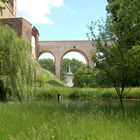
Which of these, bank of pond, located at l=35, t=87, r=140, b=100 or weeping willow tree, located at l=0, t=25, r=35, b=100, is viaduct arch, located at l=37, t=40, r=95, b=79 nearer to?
bank of pond, located at l=35, t=87, r=140, b=100

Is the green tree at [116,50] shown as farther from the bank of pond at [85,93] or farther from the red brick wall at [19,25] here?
the red brick wall at [19,25]

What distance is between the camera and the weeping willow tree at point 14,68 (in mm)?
21469

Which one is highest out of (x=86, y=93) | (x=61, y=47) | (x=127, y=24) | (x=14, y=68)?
(x=61, y=47)

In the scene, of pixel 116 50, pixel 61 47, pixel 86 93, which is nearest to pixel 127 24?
Answer: pixel 116 50

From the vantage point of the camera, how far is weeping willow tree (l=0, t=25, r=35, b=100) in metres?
21.5

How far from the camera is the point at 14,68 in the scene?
71.6 feet

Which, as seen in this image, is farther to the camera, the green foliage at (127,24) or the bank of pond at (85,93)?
the bank of pond at (85,93)

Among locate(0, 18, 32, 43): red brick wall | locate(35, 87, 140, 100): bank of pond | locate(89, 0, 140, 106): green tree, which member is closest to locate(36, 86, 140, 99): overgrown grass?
locate(35, 87, 140, 100): bank of pond

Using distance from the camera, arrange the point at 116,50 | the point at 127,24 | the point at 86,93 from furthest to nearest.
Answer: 1. the point at 86,93
2. the point at 116,50
3. the point at 127,24

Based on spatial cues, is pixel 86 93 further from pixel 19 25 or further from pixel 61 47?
pixel 61 47

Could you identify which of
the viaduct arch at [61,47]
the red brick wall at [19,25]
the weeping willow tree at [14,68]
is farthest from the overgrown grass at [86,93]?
the viaduct arch at [61,47]

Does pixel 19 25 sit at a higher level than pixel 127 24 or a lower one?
higher

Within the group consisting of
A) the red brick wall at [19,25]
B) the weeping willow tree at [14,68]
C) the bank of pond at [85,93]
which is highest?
the red brick wall at [19,25]

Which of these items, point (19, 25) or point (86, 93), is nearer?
point (86, 93)
